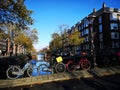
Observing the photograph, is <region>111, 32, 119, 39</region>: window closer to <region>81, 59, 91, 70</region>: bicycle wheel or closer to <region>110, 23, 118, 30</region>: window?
<region>110, 23, 118, 30</region>: window

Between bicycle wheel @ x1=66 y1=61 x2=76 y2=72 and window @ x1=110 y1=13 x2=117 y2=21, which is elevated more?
window @ x1=110 y1=13 x2=117 y2=21

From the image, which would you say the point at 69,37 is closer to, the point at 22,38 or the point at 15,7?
the point at 22,38

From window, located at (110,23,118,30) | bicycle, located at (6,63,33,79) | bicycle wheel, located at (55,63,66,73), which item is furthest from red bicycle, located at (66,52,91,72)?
window, located at (110,23,118,30)

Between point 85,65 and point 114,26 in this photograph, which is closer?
point 85,65

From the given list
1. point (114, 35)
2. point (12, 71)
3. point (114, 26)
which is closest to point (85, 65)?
point (12, 71)

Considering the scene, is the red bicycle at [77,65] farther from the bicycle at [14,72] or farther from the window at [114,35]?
the window at [114,35]

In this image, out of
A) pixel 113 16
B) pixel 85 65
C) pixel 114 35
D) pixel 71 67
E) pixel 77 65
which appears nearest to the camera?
pixel 71 67

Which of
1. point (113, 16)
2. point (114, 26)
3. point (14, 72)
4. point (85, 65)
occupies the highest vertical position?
point (113, 16)

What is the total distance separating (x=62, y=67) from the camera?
13.0 meters

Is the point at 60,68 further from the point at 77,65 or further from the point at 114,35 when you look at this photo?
the point at 114,35

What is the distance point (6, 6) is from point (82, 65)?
8.36 m

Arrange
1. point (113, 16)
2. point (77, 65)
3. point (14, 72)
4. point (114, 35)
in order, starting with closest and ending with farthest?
point (14, 72) < point (77, 65) < point (114, 35) < point (113, 16)

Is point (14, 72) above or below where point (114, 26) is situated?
below

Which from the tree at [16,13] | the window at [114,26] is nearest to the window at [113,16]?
the window at [114,26]
